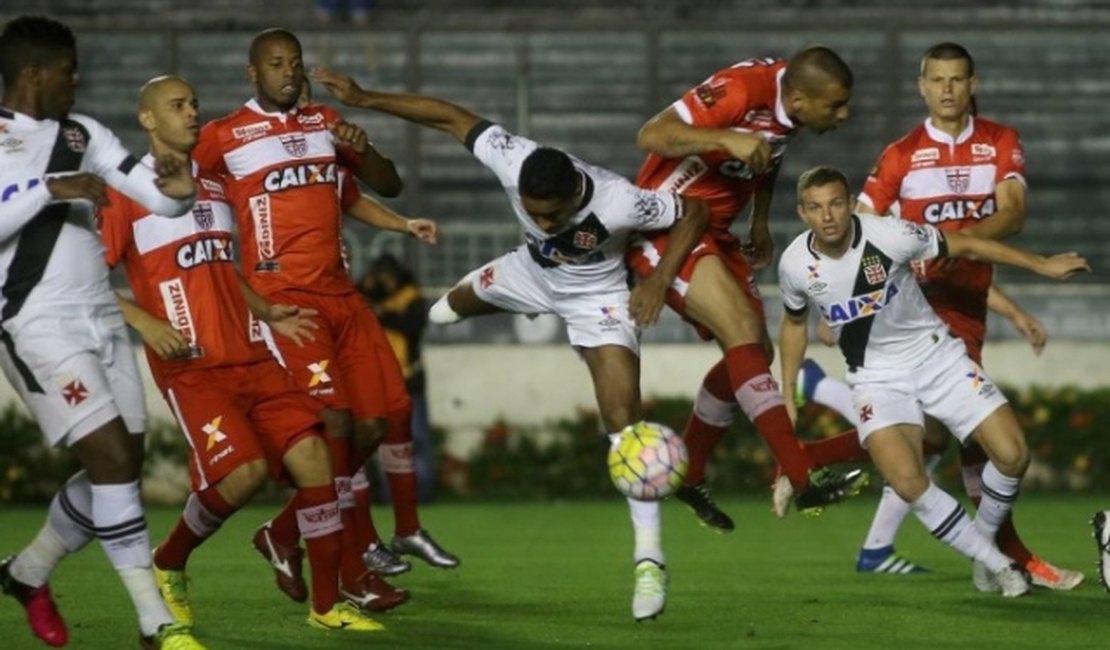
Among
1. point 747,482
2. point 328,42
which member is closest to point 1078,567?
point 747,482

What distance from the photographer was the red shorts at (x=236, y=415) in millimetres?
9852

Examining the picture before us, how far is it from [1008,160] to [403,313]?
7.33 meters

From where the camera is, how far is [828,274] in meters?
10.9

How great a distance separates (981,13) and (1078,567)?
987cm

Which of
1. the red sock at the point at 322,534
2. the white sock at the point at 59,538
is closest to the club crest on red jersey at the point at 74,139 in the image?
the white sock at the point at 59,538

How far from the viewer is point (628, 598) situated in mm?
11539

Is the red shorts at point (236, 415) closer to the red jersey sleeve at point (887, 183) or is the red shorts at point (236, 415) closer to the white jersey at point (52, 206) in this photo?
the white jersey at point (52, 206)

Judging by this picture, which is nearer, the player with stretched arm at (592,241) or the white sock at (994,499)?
the player with stretched arm at (592,241)

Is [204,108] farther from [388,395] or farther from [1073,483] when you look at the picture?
[388,395]

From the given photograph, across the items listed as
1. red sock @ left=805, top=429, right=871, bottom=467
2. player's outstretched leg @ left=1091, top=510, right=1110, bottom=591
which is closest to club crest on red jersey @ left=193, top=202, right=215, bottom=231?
red sock @ left=805, top=429, right=871, bottom=467

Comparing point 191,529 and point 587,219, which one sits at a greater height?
point 587,219

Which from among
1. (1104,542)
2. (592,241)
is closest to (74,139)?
(592,241)

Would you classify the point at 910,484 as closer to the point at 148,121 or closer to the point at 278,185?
the point at 278,185

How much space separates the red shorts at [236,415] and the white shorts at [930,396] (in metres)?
2.70
